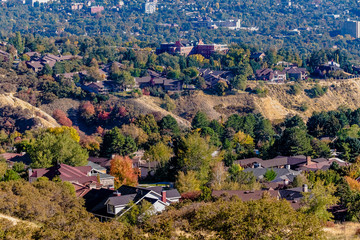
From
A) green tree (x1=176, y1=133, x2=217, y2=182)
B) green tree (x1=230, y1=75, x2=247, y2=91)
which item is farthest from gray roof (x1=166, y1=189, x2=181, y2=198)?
green tree (x1=230, y1=75, x2=247, y2=91)

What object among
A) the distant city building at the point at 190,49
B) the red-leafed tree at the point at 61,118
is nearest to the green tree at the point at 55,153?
the red-leafed tree at the point at 61,118

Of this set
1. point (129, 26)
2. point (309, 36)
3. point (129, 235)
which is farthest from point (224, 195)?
point (129, 26)

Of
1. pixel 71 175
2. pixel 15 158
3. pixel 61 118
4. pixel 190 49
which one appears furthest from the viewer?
pixel 190 49

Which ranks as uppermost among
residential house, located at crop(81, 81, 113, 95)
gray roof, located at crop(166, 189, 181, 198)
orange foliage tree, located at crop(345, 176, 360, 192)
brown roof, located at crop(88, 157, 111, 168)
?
gray roof, located at crop(166, 189, 181, 198)

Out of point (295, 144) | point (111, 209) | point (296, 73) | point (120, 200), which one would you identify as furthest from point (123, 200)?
point (296, 73)

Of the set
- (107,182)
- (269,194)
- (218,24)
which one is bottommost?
(218,24)

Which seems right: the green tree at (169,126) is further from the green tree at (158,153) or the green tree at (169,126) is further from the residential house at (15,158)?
the residential house at (15,158)

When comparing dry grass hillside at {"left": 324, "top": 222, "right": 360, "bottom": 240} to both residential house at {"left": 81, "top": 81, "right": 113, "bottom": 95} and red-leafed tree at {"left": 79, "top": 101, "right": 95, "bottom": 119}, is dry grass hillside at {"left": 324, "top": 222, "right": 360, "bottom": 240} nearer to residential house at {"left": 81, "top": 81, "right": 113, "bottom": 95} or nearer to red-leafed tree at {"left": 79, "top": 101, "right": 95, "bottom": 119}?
red-leafed tree at {"left": 79, "top": 101, "right": 95, "bottom": 119}

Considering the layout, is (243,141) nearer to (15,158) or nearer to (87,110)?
(87,110)
